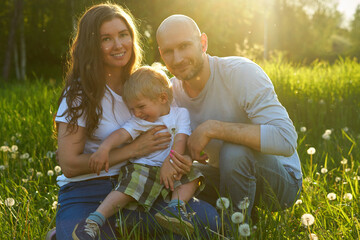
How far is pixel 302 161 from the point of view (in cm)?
422

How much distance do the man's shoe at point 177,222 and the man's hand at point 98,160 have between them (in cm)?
58

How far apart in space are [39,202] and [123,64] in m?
1.48

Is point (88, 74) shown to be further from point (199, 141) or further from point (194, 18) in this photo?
point (194, 18)

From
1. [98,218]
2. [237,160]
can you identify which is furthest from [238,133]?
[98,218]

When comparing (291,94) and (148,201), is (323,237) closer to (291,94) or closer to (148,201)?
(148,201)

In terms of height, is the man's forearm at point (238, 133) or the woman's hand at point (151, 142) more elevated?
the man's forearm at point (238, 133)

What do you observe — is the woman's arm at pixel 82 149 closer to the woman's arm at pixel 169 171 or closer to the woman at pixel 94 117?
the woman at pixel 94 117

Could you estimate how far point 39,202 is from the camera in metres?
3.53

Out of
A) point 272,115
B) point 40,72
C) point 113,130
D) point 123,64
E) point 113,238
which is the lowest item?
point 40,72

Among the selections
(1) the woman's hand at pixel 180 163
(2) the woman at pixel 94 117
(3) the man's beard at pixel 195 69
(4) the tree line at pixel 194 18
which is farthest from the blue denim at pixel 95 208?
(4) the tree line at pixel 194 18

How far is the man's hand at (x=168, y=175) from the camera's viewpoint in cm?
267

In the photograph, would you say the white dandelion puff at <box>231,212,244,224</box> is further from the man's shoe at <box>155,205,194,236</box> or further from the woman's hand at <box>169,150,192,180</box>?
the woman's hand at <box>169,150,192,180</box>

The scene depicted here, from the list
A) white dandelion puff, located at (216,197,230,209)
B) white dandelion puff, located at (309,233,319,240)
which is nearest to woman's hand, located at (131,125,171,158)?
white dandelion puff, located at (216,197,230,209)

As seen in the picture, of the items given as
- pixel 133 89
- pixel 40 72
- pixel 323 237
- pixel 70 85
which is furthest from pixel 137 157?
pixel 40 72
